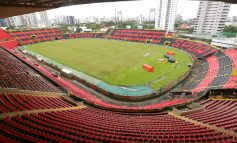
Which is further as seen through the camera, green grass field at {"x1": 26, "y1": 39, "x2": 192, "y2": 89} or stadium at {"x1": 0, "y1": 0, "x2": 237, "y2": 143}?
green grass field at {"x1": 26, "y1": 39, "x2": 192, "y2": 89}

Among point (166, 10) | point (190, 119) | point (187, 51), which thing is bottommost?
point (187, 51)

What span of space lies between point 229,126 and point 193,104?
24.1ft

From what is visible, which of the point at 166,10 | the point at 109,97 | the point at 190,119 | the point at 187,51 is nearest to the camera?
the point at 190,119

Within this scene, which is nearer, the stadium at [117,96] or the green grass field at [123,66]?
the stadium at [117,96]

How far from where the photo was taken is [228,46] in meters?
45.5

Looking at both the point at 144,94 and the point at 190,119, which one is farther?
the point at 144,94

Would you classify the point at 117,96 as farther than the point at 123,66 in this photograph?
No

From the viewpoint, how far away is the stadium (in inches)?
393

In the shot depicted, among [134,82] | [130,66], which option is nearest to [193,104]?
[134,82]

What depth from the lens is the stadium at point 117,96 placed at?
999 cm

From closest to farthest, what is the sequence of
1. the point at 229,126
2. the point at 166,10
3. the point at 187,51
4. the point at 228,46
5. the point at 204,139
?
the point at 204,139, the point at 229,126, the point at 228,46, the point at 187,51, the point at 166,10

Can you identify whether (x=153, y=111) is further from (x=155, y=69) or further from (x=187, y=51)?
(x=187, y=51)

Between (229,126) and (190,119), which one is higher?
(229,126)

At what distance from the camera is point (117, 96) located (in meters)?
23.9
